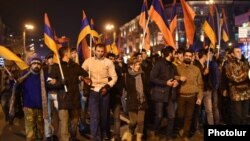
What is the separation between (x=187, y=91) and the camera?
9828mm

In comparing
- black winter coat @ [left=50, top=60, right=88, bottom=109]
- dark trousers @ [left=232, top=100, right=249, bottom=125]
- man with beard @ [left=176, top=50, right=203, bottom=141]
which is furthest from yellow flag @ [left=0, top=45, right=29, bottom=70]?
dark trousers @ [left=232, top=100, right=249, bottom=125]

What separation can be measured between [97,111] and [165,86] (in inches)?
72.0

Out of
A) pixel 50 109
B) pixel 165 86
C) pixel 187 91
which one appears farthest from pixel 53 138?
pixel 187 91

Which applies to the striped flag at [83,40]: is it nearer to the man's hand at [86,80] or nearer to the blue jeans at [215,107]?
the man's hand at [86,80]

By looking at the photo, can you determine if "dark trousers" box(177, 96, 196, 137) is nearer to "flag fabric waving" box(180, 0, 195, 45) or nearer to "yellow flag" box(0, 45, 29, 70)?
"flag fabric waving" box(180, 0, 195, 45)

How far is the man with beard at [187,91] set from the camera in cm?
985

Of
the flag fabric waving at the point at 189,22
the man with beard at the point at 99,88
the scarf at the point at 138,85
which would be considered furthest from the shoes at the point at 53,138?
the flag fabric waving at the point at 189,22

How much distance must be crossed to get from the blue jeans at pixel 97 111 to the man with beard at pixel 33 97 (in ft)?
3.83

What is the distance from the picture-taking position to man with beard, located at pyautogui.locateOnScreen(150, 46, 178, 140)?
32.0 ft

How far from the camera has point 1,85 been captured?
1349cm

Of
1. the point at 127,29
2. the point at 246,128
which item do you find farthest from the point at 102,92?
the point at 127,29

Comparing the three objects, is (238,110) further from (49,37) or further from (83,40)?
(49,37)

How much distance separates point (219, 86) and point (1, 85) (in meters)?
6.57

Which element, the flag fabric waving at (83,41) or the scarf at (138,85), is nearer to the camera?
the scarf at (138,85)
